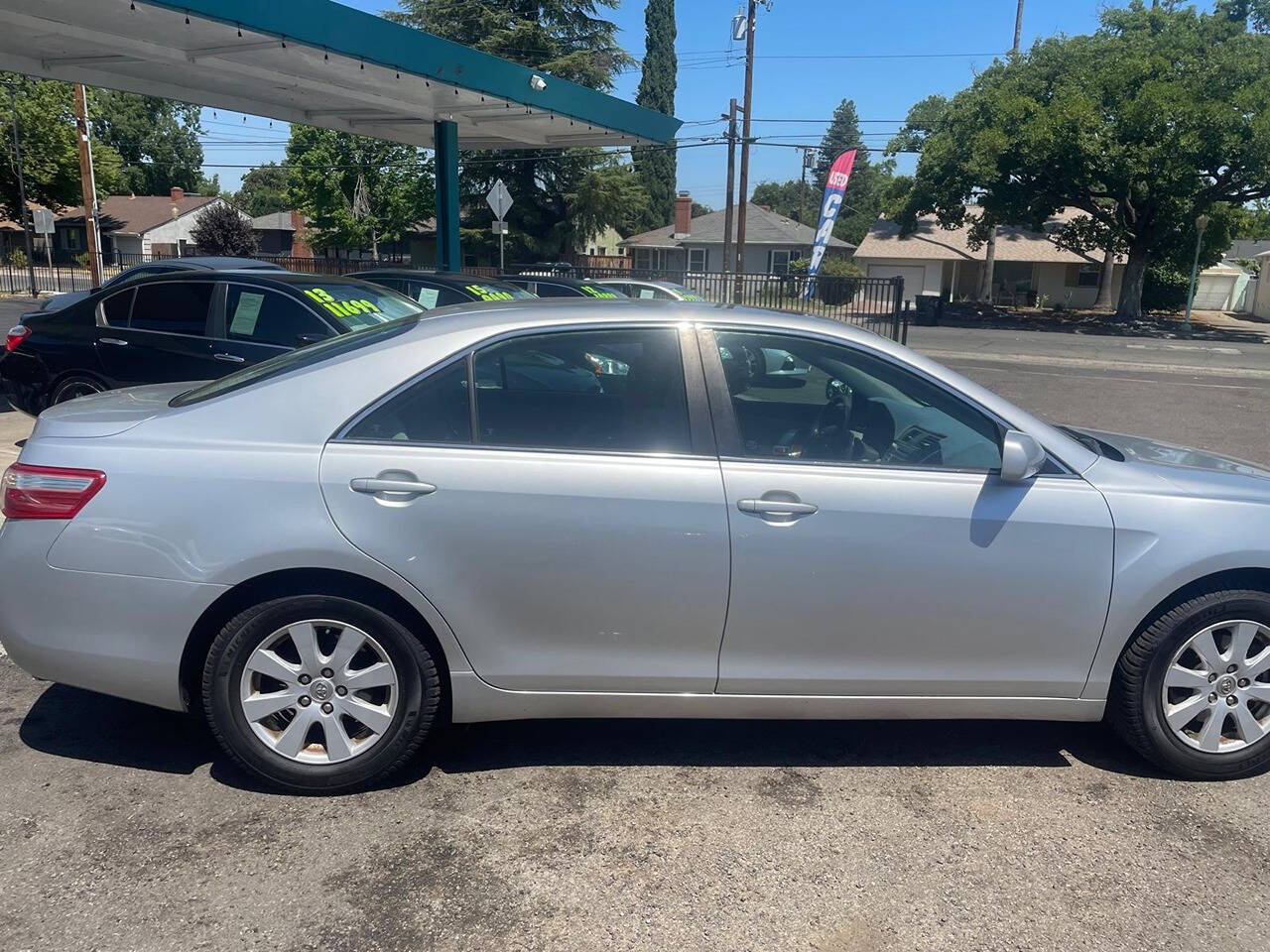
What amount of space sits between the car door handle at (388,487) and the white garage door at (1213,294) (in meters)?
55.8

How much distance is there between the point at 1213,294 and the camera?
51062mm

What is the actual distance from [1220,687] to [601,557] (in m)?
2.28

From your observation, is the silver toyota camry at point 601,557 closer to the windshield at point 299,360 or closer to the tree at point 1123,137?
the windshield at point 299,360

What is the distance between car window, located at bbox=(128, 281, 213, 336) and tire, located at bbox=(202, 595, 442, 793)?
17.8ft

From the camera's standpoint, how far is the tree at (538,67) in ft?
135

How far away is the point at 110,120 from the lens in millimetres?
76188

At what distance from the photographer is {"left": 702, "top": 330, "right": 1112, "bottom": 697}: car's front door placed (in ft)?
11.1

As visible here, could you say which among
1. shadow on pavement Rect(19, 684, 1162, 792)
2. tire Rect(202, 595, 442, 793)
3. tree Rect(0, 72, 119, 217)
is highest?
tree Rect(0, 72, 119, 217)

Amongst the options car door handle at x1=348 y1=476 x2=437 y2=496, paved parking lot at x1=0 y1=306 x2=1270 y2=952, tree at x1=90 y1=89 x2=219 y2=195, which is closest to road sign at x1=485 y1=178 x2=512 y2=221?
paved parking lot at x1=0 y1=306 x2=1270 y2=952

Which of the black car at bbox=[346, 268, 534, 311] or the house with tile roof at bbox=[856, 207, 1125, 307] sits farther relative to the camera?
the house with tile roof at bbox=[856, 207, 1125, 307]

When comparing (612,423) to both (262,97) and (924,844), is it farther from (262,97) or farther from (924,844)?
(262,97)

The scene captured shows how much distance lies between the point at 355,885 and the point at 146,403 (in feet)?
6.61

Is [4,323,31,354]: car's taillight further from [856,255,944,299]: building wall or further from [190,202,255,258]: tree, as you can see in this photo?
[856,255,944,299]: building wall

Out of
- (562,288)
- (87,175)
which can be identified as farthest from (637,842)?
(87,175)
